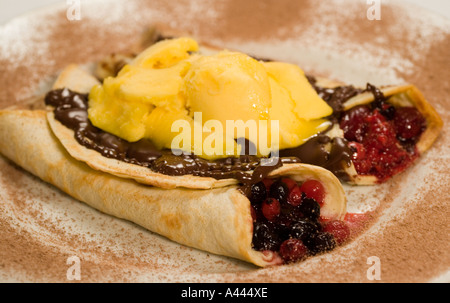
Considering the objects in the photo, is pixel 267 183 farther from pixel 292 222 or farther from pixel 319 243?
pixel 319 243

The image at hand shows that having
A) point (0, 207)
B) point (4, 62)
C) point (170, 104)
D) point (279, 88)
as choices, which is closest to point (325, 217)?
point (279, 88)

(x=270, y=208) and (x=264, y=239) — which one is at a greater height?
(x=270, y=208)

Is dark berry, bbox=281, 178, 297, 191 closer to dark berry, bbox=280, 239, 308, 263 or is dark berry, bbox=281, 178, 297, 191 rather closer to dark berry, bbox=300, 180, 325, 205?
dark berry, bbox=300, 180, 325, 205


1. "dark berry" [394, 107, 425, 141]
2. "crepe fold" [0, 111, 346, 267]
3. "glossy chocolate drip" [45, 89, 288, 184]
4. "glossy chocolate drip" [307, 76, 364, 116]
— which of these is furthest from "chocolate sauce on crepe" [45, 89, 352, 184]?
"dark berry" [394, 107, 425, 141]

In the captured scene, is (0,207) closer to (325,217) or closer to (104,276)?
(104,276)

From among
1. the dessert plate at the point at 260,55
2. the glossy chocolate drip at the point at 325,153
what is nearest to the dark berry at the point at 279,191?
the glossy chocolate drip at the point at 325,153

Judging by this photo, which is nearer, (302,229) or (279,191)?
(302,229)

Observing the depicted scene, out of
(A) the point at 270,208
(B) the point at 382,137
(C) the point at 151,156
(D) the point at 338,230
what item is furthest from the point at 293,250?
(B) the point at 382,137
